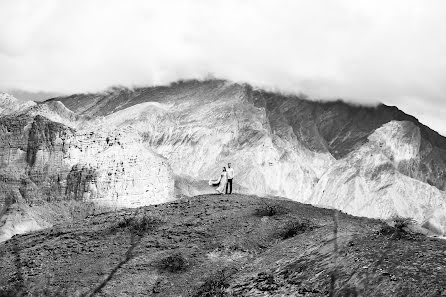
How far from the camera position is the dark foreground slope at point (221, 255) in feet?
59.6

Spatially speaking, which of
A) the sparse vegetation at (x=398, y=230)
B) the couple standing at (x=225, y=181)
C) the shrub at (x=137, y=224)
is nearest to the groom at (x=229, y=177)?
the couple standing at (x=225, y=181)

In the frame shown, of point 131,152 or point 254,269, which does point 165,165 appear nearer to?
point 131,152

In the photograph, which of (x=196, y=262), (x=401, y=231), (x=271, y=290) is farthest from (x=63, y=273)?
(x=401, y=231)

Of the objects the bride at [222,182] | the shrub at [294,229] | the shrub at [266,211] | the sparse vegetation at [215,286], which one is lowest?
the sparse vegetation at [215,286]

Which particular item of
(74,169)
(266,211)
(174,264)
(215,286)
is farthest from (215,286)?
(74,169)

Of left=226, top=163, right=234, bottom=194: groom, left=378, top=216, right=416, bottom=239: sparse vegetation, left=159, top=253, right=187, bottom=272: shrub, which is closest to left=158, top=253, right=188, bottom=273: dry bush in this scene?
left=159, top=253, right=187, bottom=272: shrub

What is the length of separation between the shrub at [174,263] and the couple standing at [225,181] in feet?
35.1

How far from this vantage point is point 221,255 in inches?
989

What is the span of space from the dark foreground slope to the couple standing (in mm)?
1697

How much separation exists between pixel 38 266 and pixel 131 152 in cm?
12370

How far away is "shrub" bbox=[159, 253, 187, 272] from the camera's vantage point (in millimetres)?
24016

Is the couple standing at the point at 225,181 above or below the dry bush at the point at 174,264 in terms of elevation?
above

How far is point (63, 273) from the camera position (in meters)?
24.9

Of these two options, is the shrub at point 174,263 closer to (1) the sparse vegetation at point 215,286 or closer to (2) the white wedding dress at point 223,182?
(1) the sparse vegetation at point 215,286
